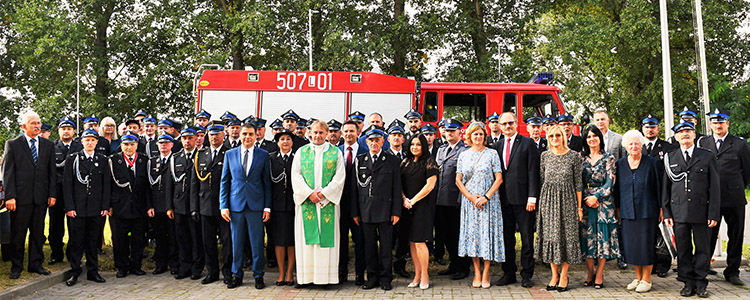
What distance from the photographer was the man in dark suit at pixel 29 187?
22.7 feet

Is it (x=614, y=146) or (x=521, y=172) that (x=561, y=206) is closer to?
(x=521, y=172)

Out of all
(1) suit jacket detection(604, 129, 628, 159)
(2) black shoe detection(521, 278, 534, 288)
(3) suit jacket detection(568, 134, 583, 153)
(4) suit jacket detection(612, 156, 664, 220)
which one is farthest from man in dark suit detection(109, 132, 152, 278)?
(1) suit jacket detection(604, 129, 628, 159)

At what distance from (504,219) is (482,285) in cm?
79

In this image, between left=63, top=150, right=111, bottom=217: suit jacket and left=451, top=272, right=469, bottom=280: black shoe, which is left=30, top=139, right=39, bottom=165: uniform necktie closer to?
left=63, top=150, right=111, bottom=217: suit jacket

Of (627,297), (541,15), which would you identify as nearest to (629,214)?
(627,297)

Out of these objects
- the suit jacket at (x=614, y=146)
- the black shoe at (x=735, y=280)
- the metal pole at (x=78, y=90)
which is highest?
the metal pole at (x=78, y=90)

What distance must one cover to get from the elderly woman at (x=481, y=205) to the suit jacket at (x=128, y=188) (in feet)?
13.3

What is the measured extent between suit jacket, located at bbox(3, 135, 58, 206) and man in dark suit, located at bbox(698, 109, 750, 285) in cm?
778

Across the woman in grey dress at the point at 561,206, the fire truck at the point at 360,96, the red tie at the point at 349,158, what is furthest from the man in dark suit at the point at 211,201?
the fire truck at the point at 360,96

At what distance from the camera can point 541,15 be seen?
22.2m

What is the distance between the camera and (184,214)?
713cm

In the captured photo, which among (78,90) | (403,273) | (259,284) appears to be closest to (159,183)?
(259,284)

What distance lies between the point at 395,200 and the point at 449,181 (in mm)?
889

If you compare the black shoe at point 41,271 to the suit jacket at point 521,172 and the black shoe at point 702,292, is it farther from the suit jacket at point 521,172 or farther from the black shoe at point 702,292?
the black shoe at point 702,292
